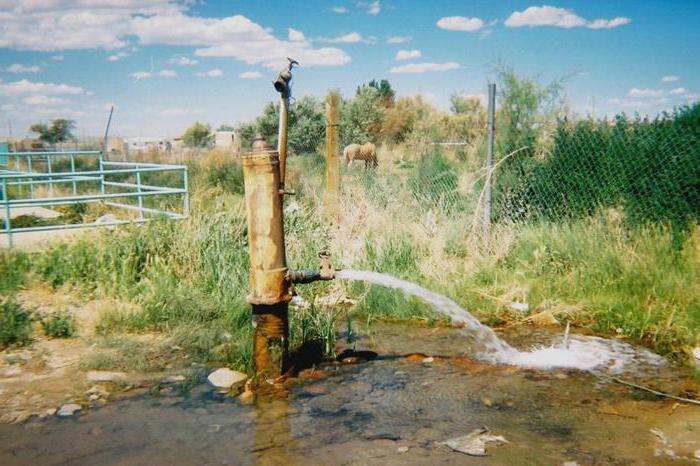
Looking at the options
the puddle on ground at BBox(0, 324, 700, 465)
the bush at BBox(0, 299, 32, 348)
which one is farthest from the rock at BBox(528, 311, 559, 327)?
the bush at BBox(0, 299, 32, 348)

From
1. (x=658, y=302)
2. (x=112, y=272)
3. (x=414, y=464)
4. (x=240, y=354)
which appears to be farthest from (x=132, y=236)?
(x=658, y=302)

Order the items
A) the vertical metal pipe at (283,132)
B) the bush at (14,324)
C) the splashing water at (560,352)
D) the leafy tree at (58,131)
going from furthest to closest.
Answer: 1. the leafy tree at (58,131)
2. the bush at (14,324)
3. the splashing water at (560,352)
4. the vertical metal pipe at (283,132)

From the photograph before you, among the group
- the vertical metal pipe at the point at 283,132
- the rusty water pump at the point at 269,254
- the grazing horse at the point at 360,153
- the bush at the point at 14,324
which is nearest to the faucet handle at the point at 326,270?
the rusty water pump at the point at 269,254

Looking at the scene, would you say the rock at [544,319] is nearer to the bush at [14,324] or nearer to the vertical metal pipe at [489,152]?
the vertical metal pipe at [489,152]

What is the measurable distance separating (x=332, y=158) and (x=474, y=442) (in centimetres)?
520

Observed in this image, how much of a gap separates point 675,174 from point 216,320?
17.1ft

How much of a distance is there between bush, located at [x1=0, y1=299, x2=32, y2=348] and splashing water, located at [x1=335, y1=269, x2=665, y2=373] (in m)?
2.52

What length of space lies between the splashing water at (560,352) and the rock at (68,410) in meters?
1.80

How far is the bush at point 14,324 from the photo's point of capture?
164 inches

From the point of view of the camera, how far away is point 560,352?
13.8ft

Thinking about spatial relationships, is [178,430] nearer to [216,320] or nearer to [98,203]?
[216,320]

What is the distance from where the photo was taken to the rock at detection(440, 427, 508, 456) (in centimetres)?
284

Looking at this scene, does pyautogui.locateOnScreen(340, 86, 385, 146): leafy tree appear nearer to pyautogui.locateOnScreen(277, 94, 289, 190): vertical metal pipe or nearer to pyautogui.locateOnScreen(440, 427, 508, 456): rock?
pyautogui.locateOnScreen(277, 94, 289, 190): vertical metal pipe

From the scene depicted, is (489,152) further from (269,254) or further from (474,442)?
(474,442)
